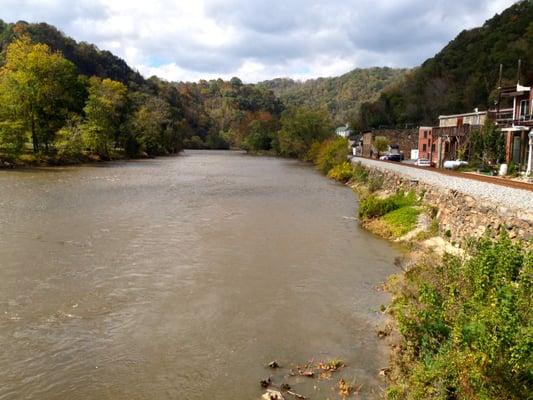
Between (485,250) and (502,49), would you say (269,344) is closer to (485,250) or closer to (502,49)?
(485,250)

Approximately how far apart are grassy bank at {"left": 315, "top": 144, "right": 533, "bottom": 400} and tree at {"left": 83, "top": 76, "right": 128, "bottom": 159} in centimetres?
6274

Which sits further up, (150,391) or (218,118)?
(218,118)

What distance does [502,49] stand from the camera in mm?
80438

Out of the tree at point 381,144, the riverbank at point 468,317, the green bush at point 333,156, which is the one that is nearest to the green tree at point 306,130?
the tree at point 381,144

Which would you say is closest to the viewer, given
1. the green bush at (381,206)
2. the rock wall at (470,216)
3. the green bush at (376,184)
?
the rock wall at (470,216)

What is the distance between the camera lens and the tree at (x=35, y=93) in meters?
56.8

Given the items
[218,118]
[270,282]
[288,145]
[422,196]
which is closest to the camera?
[270,282]

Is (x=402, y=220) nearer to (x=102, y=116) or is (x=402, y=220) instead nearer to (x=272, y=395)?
(x=272, y=395)

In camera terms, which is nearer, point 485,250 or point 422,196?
point 485,250

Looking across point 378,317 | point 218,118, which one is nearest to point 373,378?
point 378,317

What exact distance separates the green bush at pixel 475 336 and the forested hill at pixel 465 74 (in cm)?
6653

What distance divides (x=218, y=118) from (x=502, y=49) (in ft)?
418

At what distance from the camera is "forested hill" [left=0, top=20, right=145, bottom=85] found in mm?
115062

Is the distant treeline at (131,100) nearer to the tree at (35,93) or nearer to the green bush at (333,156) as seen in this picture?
the tree at (35,93)
